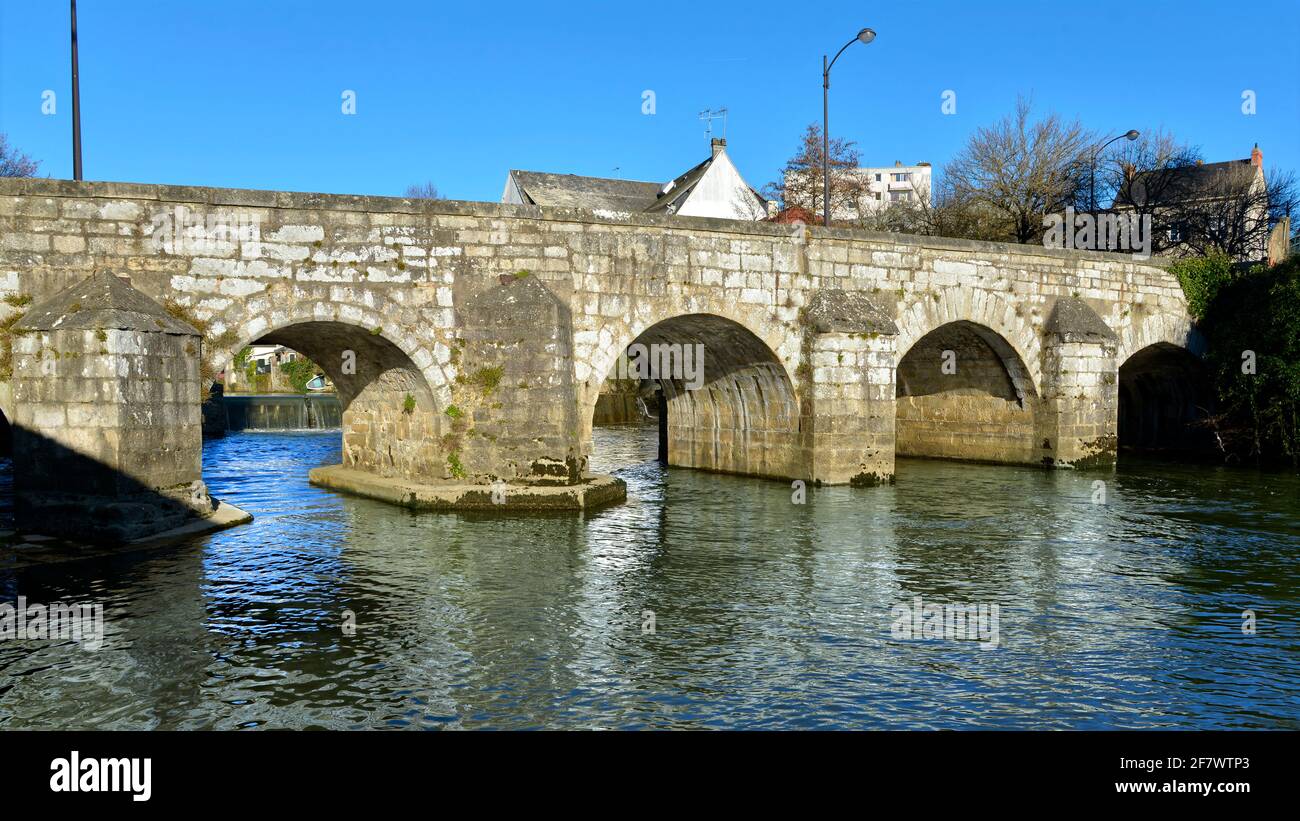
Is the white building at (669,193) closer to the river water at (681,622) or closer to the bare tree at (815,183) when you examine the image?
the bare tree at (815,183)

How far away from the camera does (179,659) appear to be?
6.52 m

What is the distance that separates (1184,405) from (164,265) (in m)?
21.6

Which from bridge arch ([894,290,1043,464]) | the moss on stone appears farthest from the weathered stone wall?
bridge arch ([894,290,1043,464])

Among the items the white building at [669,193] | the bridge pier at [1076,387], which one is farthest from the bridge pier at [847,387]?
the white building at [669,193]

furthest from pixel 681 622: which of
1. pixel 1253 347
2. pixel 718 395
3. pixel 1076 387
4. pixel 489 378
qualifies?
pixel 1253 347

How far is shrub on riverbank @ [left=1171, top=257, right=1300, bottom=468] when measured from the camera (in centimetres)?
1938

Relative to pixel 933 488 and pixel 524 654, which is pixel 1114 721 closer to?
pixel 524 654

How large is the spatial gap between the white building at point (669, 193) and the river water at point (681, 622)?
30.5 meters

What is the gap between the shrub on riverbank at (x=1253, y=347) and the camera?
763 inches

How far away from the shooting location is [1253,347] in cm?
2011

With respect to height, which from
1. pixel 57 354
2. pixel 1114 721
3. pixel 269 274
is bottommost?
pixel 1114 721

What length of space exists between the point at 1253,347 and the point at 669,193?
29.4 meters

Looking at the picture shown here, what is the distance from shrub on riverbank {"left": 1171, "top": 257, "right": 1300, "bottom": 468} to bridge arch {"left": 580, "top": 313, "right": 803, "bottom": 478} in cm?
1007

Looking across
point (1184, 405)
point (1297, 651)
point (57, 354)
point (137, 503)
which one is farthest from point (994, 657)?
point (1184, 405)
